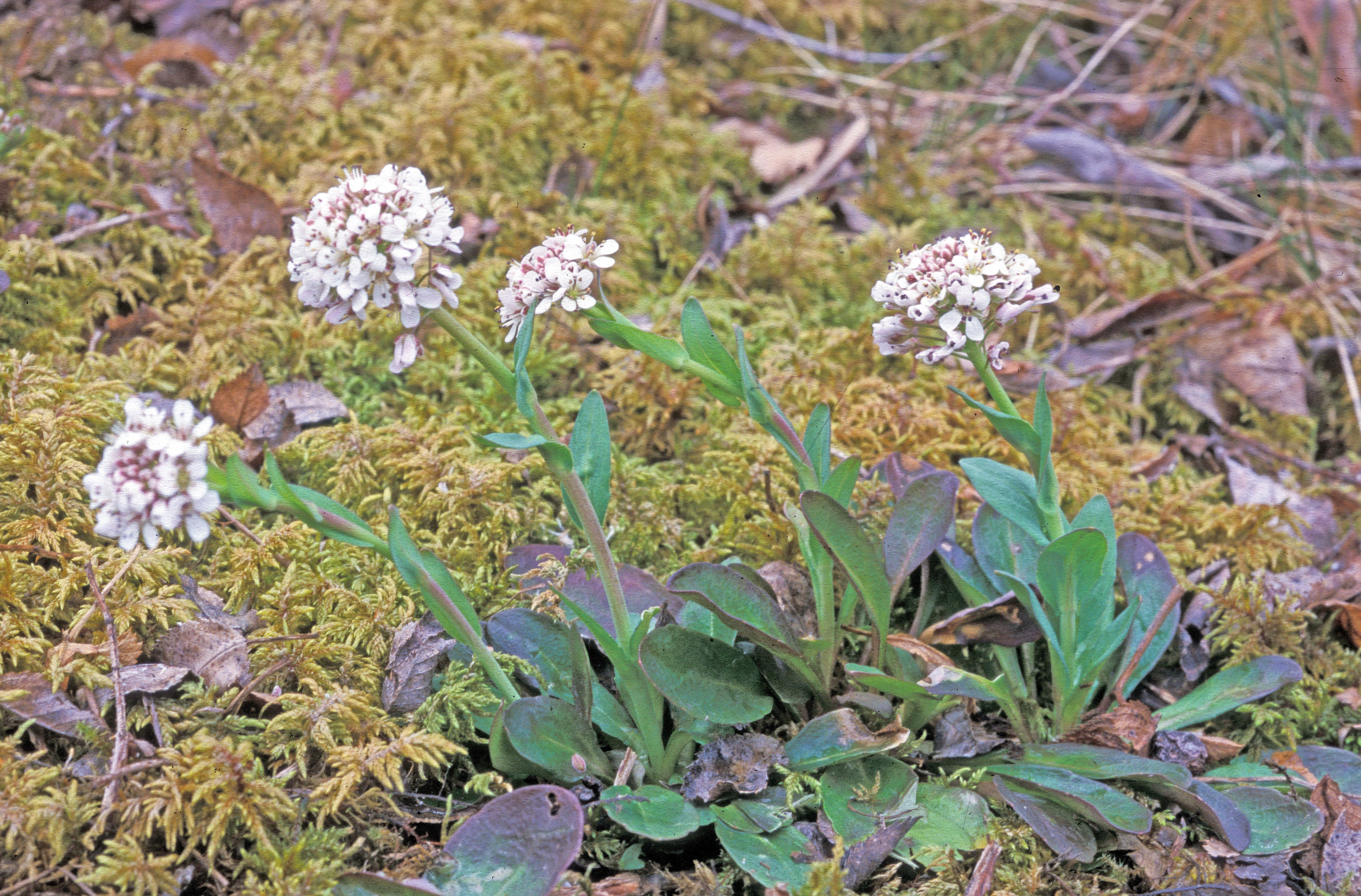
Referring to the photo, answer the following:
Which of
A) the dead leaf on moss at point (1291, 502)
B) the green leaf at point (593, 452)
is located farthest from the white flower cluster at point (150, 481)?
the dead leaf on moss at point (1291, 502)

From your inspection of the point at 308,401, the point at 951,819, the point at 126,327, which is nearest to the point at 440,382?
the point at 308,401

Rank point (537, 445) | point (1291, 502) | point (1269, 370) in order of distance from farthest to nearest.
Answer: point (1269, 370), point (1291, 502), point (537, 445)

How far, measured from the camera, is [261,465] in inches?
91.4

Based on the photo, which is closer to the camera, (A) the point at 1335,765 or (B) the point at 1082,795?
(B) the point at 1082,795

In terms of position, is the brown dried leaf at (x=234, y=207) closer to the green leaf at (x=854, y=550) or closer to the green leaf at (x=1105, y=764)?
the green leaf at (x=854, y=550)

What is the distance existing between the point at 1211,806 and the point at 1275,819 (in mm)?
159

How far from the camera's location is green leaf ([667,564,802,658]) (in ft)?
5.82

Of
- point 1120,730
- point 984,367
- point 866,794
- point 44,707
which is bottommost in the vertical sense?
point 44,707

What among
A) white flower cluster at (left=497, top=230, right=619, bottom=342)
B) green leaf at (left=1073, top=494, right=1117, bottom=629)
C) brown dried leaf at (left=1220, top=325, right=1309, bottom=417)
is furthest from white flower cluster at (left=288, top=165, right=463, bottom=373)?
brown dried leaf at (left=1220, top=325, right=1309, bottom=417)

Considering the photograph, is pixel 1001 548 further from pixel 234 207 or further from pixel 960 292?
pixel 234 207

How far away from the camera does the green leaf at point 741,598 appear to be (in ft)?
5.82

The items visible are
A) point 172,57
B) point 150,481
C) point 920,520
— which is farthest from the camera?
point 172,57

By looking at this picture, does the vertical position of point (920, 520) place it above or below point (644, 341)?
below

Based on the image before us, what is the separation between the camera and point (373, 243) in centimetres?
137
